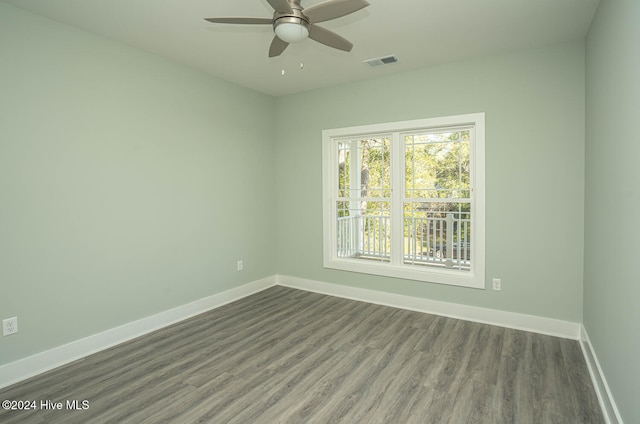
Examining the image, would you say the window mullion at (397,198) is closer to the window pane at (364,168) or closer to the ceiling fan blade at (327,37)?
the window pane at (364,168)

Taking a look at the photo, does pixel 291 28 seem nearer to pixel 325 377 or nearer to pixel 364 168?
pixel 325 377

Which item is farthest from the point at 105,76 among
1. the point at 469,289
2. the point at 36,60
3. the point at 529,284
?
the point at 529,284

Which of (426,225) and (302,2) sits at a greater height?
(302,2)

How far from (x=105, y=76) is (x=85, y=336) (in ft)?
7.18

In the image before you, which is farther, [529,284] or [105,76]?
[529,284]

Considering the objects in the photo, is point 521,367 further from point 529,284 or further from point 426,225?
point 426,225

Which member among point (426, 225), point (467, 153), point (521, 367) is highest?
point (467, 153)

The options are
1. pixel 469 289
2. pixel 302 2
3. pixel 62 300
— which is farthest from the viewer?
pixel 469 289

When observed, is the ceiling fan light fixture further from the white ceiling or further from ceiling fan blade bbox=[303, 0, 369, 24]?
the white ceiling

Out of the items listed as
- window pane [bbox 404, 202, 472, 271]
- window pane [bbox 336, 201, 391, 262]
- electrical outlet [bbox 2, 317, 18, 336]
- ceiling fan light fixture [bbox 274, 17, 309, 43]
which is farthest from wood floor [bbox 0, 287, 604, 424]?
ceiling fan light fixture [bbox 274, 17, 309, 43]

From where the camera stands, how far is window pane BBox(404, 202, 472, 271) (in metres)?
3.81

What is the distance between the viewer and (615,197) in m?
1.97

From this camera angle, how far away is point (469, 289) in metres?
3.52

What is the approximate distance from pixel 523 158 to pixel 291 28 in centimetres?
248
